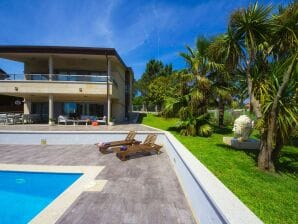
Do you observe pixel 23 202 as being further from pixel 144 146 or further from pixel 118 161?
pixel 144 146

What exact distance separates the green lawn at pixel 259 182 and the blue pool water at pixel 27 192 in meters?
5.07

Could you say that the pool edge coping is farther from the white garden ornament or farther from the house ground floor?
the house ground floor

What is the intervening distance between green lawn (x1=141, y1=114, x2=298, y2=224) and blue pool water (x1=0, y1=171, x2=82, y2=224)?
16.6 feet

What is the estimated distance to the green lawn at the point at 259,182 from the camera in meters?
4.07

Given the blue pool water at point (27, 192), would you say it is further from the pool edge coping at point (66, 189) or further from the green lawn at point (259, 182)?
the green lawn at point (259, 182)

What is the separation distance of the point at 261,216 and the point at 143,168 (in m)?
4.31

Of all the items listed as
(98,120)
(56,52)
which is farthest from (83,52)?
(98,120)

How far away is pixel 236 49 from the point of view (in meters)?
8.21

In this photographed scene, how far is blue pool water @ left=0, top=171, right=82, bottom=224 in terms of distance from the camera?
4.94 metres

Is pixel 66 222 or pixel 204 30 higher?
pixel 204 30

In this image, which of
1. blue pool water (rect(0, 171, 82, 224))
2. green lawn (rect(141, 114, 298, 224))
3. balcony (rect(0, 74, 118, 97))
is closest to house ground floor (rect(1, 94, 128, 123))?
balcony (rect(0, 74, 118, 97))

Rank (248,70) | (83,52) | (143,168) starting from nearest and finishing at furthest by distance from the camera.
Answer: (143,168), (248,70), (83,52)

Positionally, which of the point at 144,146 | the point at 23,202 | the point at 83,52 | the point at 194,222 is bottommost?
the point at 23,202

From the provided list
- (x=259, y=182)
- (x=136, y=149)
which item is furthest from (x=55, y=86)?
(x=259, y=182)
